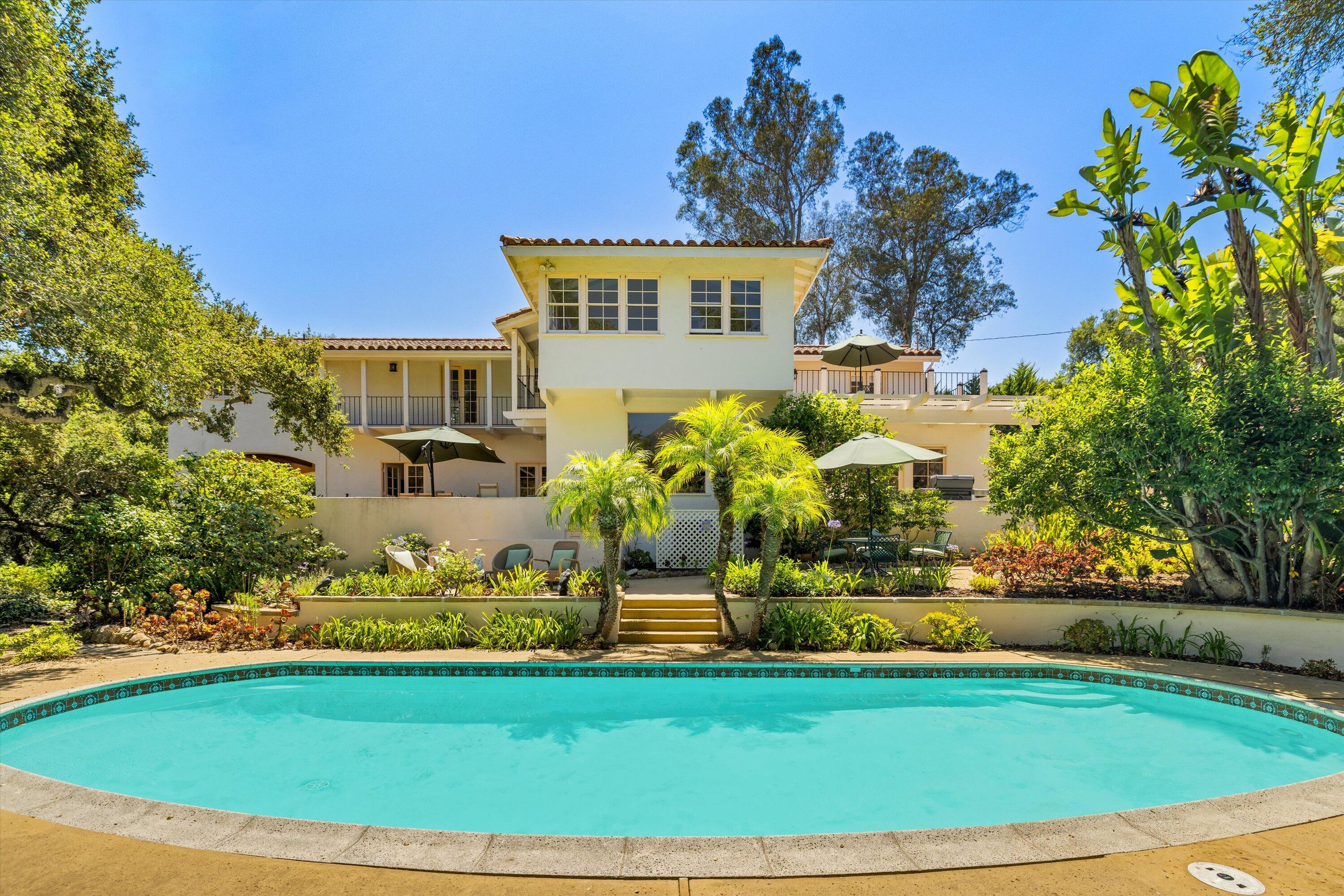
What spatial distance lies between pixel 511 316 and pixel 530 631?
1021cm

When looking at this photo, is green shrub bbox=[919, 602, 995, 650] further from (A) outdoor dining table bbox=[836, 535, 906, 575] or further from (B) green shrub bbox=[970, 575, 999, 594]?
(A) outdoor dining table bbox=[836, 535, 906, 575]

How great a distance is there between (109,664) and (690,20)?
45.9 feet

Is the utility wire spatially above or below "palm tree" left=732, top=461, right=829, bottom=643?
above

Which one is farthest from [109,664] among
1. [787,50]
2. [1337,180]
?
[787,50]

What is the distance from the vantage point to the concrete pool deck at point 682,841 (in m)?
3.79

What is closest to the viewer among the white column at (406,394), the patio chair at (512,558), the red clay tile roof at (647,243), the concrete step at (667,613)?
the concrete step at (667,613)

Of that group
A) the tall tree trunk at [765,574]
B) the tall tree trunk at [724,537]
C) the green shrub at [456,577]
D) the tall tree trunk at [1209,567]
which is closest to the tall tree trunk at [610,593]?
the tall tree trunk at [724,537]

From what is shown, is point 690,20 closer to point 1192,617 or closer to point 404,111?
point 404,111

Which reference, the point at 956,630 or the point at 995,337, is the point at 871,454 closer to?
the point at 956,630

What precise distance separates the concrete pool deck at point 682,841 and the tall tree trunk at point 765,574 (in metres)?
5.08

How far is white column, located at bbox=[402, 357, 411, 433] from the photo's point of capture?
69.3 ft

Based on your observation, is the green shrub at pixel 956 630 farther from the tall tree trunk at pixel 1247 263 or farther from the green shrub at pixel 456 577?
the green shrub at pixel 456 577

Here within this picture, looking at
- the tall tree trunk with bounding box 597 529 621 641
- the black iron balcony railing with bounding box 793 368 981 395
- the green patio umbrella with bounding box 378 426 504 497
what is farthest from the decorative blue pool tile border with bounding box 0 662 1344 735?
the black iron balcony railing with bounding box 793 368 981 395

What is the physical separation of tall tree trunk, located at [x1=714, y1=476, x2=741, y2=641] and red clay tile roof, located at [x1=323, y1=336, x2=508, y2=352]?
1394cm
